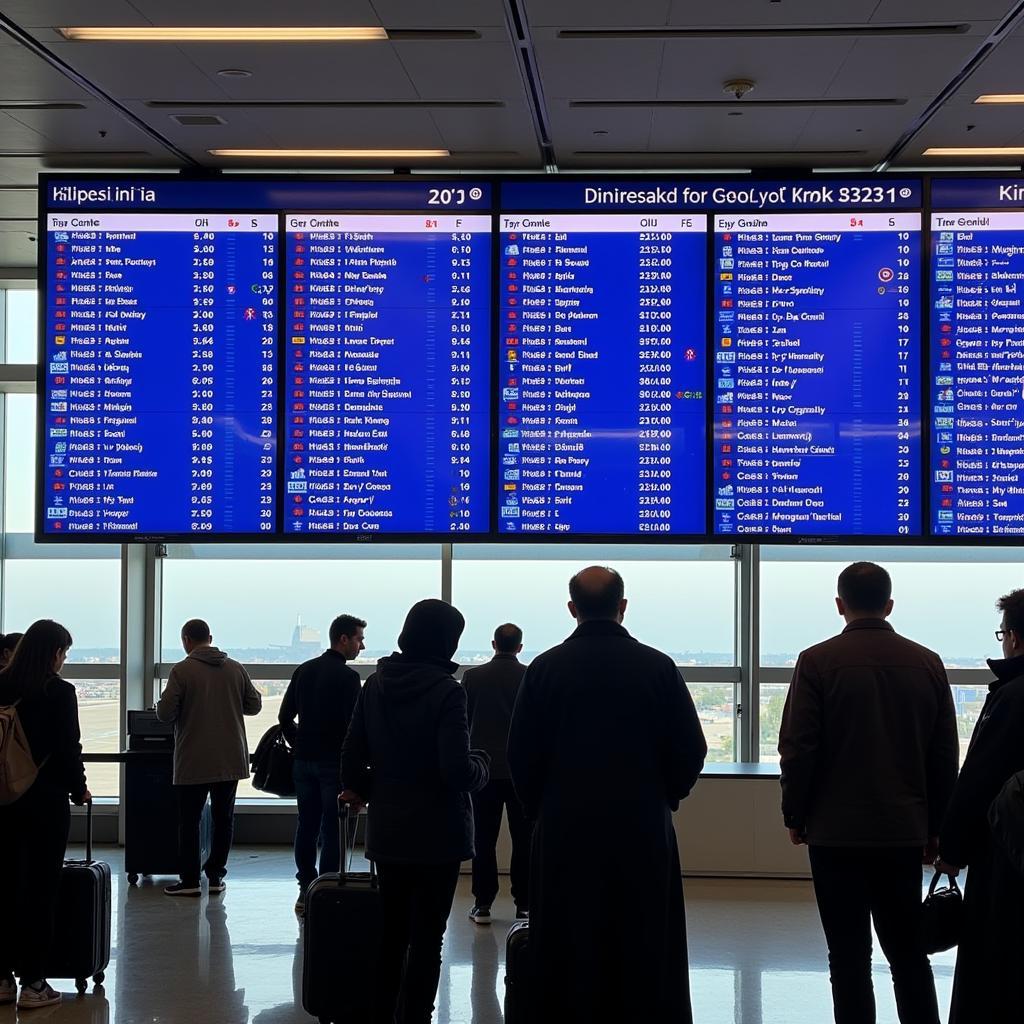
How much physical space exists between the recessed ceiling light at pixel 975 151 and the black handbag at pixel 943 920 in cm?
324

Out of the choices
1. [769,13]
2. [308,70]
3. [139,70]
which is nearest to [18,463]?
[139,70]

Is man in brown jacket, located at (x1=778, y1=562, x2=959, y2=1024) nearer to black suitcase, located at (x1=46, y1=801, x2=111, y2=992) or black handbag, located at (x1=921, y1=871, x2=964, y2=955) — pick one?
black handbag, located at (x1=921, y1=871, x2=964, y2=955)

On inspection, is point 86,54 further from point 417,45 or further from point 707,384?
point 707,384

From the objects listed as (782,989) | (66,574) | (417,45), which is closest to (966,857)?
(782,989)

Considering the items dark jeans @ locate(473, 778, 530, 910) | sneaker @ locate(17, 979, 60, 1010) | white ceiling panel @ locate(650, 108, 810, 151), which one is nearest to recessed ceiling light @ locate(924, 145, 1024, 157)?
white ceiling panel @ locate(650, 108, 810, 151)

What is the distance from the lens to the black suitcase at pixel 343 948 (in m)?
4.26

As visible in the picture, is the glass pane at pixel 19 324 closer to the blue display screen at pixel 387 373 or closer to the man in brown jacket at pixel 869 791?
the blue display screen at pixel 387 373

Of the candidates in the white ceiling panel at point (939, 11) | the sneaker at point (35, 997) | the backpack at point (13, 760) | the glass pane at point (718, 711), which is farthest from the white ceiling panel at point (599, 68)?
the glass pane at point (718, 711)

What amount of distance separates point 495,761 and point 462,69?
10.6 ft

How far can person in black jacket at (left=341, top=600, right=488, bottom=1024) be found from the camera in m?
3.80

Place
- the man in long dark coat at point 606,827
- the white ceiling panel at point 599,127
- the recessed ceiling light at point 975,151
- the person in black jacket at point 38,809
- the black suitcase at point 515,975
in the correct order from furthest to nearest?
the recessed ceiling light at point 975,151, the white ceiling panel at point 599,127, the person in black jacket at point 38,809, the black suitcase at point 515,975, the man in long dark coat at point 606,827

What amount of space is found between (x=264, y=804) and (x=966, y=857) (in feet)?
20.3

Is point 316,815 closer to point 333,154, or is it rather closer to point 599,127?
point 333,154

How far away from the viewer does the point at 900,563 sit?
847cm
